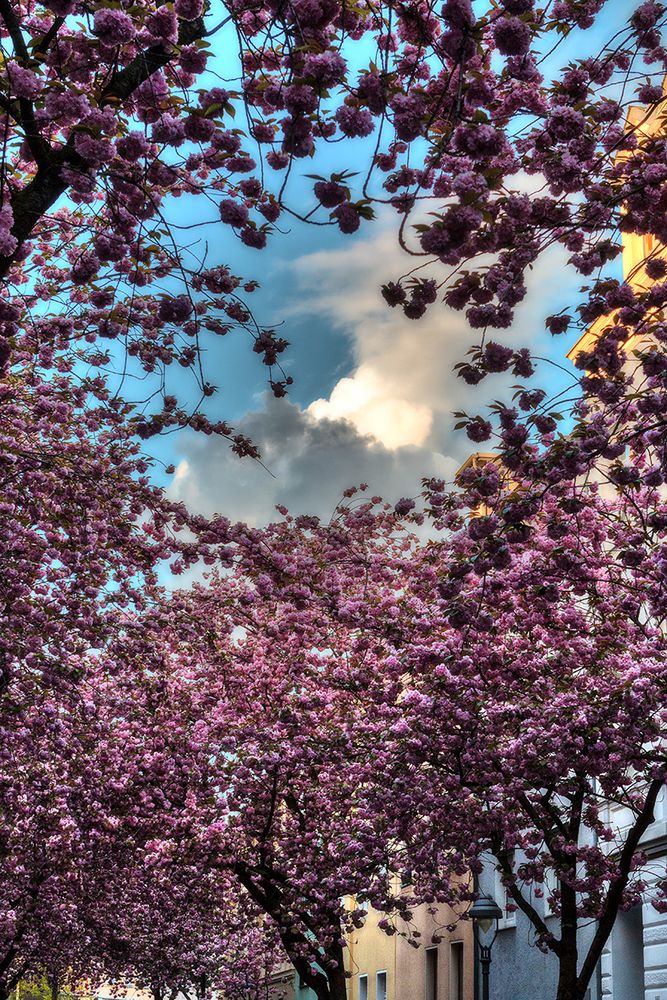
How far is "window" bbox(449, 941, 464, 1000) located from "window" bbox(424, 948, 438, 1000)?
1616 millimetres

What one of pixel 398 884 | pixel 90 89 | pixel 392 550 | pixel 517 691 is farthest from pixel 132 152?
pixel 398 884

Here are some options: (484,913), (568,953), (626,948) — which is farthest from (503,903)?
(568,953)

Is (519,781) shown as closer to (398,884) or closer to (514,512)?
(514,512)

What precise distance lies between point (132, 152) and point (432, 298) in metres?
2.32

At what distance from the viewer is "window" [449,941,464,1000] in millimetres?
25750

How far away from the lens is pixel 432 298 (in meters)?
8.20

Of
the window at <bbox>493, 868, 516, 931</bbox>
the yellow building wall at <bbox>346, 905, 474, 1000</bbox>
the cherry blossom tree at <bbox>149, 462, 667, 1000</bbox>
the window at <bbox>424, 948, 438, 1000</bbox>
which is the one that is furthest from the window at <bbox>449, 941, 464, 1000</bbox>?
the cherry blossom tree at <bbox>149, 462, 667, 1000</bbox>

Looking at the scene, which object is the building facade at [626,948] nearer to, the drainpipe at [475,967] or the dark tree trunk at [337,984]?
the drainpipe at [475,967]

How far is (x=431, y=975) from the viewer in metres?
28.0

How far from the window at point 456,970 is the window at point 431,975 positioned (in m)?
1.62

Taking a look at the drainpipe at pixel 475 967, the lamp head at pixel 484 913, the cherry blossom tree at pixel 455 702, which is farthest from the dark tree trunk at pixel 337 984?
the lamp head at pixel 484 913

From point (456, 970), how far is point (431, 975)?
2.19 meters

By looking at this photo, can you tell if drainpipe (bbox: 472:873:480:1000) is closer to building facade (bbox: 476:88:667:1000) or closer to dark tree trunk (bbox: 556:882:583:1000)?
building facade (bbox: 476:88:667:1000)

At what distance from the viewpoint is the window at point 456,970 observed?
25750 mm
